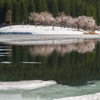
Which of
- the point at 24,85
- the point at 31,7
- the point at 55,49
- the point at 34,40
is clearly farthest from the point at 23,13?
the point at 24,85

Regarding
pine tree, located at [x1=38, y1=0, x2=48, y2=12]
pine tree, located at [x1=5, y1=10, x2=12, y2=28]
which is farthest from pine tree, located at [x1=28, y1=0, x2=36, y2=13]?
pine tree, located at [x1=5, y1=10, x2=12, y2=28]

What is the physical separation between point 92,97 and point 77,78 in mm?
4971

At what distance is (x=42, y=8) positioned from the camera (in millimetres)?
111438

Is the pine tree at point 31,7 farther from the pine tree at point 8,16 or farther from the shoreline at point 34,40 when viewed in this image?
the shoreline at point 34,40

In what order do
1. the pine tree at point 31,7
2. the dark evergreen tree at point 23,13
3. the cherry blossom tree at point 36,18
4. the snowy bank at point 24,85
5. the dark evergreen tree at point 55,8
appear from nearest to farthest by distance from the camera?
the snowy bank at point 24,85
the cherry blossom tree at point 36,18
the dark evergreen tree at point 23,13
the pine tree at point 31,7
the dark evergreen tree at point 55,8

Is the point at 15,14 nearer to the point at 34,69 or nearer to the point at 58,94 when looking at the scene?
the point at 34,69

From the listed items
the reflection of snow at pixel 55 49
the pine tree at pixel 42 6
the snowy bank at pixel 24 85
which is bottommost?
the reflection of snow at pixel 55 49

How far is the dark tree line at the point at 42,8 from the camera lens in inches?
4154

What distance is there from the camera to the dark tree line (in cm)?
10550

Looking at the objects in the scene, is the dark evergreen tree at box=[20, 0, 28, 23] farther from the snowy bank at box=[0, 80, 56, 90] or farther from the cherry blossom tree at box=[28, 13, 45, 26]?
the snowy bank at box=[0, 80, 56, 90]

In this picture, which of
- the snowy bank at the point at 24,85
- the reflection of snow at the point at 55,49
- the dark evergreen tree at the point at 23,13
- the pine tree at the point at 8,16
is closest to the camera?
the snowy bank at the point at 24,85

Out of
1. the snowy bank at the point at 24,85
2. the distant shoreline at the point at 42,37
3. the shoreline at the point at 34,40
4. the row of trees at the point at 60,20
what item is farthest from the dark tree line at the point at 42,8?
the snowy bank at the point at 24,85

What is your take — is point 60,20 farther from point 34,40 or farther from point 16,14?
point 34,40

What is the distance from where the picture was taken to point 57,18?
354ft
